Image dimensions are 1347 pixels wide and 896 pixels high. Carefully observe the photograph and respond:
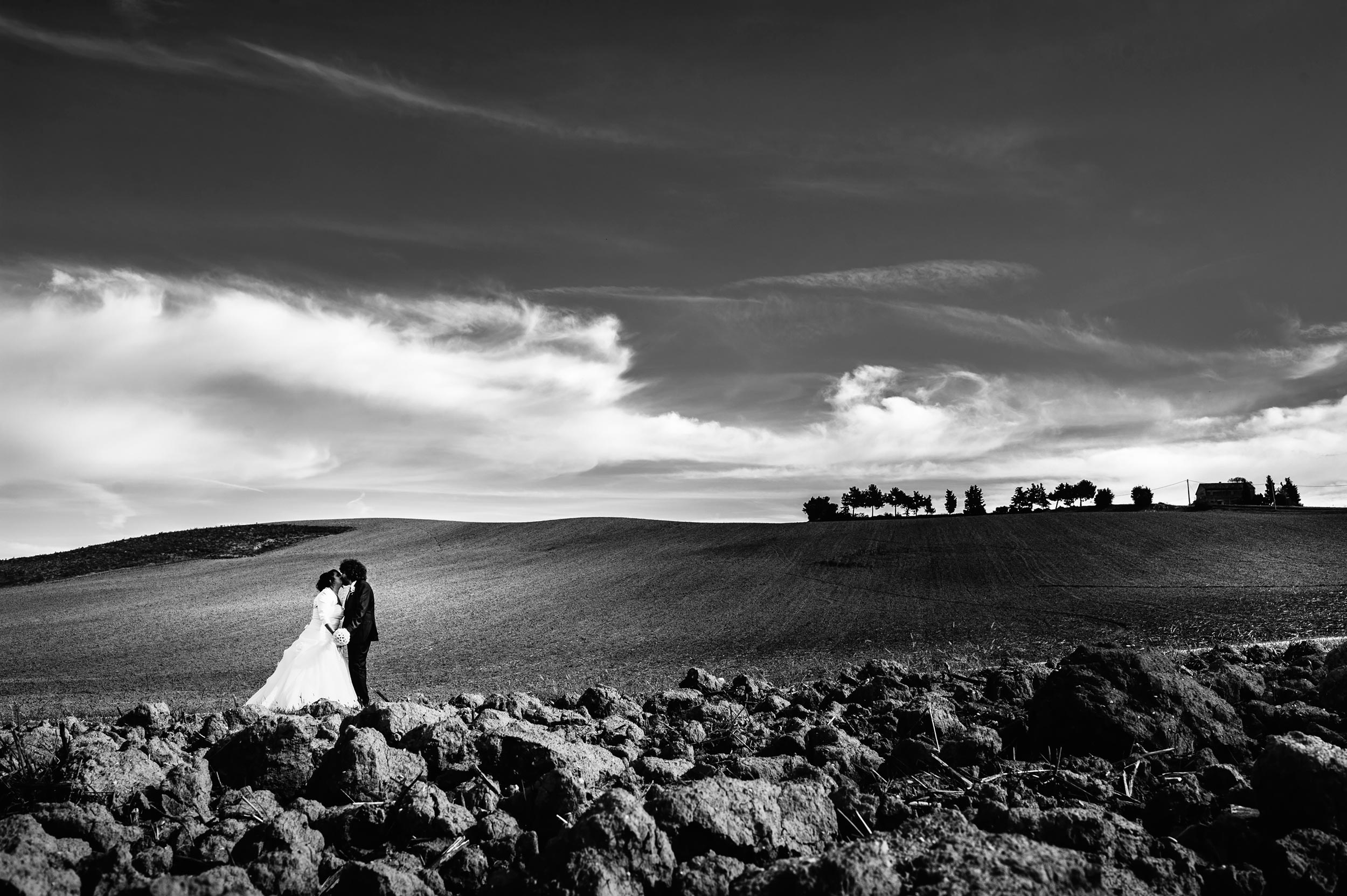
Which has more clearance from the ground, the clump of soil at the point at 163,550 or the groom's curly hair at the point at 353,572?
the groom's curly hair at the point at 353,572

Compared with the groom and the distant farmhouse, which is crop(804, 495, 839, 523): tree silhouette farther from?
the groom

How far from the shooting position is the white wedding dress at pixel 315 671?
9.95 meters

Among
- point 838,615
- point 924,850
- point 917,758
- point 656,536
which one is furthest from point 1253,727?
point 656,536

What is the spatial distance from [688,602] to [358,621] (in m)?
14.9

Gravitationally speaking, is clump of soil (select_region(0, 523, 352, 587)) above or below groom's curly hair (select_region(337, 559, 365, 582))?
below

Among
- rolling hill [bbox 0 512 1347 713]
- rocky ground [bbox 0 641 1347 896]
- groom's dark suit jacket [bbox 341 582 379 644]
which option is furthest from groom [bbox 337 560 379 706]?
rocky ground [bbox 0 641 1347 896]

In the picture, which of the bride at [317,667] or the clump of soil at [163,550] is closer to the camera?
the bride at [317,667]

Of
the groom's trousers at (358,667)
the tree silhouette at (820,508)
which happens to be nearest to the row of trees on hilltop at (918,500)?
the tree silhouette at (820,508)

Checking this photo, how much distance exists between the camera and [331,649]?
1043cm

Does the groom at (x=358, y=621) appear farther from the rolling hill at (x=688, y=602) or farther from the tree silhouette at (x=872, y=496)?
the tree silhouette at (x=872, y=496)

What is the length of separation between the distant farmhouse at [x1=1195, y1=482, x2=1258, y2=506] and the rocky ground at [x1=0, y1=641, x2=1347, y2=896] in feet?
268

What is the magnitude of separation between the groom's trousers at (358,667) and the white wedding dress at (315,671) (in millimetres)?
117

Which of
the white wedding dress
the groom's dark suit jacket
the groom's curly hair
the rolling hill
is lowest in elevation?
the rolling hill

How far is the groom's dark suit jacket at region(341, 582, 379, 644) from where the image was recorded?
1047 centimetres
